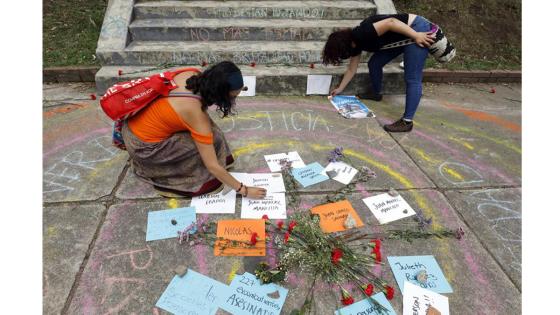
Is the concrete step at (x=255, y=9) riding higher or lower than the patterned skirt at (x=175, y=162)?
higher

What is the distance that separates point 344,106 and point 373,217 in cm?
197

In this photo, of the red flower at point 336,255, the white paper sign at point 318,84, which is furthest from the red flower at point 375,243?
the white paper sign at point 318,84

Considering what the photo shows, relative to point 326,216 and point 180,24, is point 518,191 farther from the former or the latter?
point 180,24

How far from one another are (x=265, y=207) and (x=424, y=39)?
2453mm

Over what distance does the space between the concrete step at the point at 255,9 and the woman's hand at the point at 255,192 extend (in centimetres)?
333

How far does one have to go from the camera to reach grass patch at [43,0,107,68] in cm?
464

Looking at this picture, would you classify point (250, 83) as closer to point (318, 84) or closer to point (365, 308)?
point (318, 84)

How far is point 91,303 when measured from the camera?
1.90m

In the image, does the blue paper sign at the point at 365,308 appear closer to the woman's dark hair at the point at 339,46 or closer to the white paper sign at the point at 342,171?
the white paper sign at the point at 342,171

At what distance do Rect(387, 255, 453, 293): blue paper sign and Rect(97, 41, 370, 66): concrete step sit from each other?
3179mm

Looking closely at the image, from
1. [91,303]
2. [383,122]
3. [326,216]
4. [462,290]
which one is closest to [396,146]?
[383,122]

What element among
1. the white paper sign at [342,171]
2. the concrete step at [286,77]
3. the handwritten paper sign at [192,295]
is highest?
the concrete step at [286,77]

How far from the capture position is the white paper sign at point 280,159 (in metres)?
3.03

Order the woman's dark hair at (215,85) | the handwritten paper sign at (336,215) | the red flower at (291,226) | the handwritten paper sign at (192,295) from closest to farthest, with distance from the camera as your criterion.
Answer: the handwritten paper sign at (192,295), the woman's dark hair at (215,85), the red flower at (291,226), the handwritten paper sign at (336,215)
